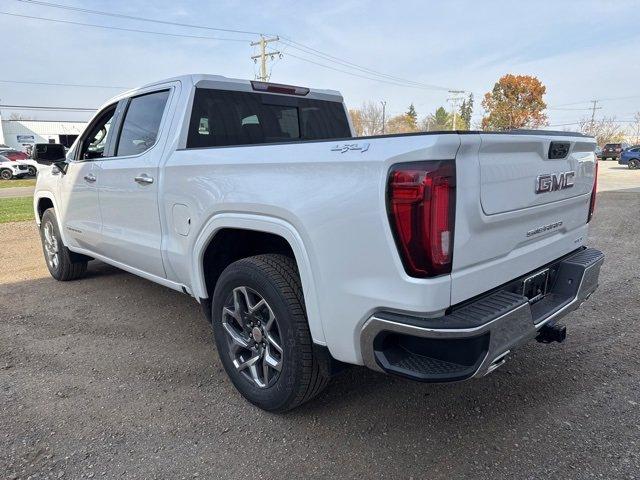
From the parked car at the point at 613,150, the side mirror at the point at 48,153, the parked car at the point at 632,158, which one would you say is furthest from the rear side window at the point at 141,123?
the parked car at the point at 613,150

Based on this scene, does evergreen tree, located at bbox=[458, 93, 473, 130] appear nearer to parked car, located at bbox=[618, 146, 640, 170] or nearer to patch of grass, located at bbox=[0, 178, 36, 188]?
parked car, located at bbox=[618, 146, 640, 170]

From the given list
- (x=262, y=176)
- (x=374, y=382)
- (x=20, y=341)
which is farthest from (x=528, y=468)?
(x=20, y=341)

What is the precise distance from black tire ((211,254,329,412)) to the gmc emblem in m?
1.34

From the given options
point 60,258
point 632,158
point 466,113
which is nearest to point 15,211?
point 60,258

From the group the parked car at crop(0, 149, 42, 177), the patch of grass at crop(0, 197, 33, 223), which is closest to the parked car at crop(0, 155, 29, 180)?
the parked car at crop(0, 149, 42, 177)

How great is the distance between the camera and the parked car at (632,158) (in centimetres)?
3060

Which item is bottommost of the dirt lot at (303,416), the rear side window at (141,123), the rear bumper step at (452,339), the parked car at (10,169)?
the parked car at (10,169)

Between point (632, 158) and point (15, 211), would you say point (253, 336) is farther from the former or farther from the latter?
point (632, 158)

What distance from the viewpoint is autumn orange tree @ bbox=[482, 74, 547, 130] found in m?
55.0

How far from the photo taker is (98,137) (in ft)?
14.5

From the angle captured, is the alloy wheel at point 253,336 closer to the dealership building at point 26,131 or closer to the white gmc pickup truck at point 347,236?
the white gmc pickup truck at point 347,236

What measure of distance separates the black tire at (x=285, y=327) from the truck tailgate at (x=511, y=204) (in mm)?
830

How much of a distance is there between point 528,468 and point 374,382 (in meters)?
1.09

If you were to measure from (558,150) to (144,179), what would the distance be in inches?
106
